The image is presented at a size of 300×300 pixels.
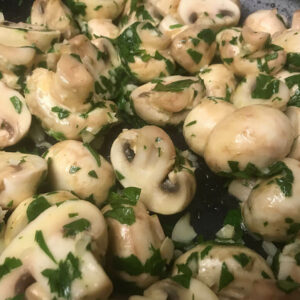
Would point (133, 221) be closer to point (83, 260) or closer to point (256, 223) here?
point (83, 260)

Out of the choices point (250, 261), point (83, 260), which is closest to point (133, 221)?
point (83, 260)

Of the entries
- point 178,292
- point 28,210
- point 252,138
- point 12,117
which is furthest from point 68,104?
point 178,292

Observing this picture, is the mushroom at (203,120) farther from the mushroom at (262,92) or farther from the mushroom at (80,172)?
the mushroom at (80,172)

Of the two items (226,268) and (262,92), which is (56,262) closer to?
(226,268)

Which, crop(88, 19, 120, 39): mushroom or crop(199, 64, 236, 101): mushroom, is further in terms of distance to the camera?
crop(88, 19, 120, 39): mushroom

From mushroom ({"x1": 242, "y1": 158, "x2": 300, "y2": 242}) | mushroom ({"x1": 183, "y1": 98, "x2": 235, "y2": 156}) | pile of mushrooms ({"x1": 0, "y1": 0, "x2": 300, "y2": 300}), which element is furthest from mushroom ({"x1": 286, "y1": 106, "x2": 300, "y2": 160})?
mushroom ({"x1": 183, "y1": 98, "x2": 235, "y2": 156})

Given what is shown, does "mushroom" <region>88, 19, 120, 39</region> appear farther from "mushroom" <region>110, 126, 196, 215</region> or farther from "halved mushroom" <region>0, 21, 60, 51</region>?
"mushroom" <region>110, 126, 196, 215</region>

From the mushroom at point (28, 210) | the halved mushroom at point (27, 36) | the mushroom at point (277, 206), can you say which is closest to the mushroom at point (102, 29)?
the halved mushroom at point (27, 36)
